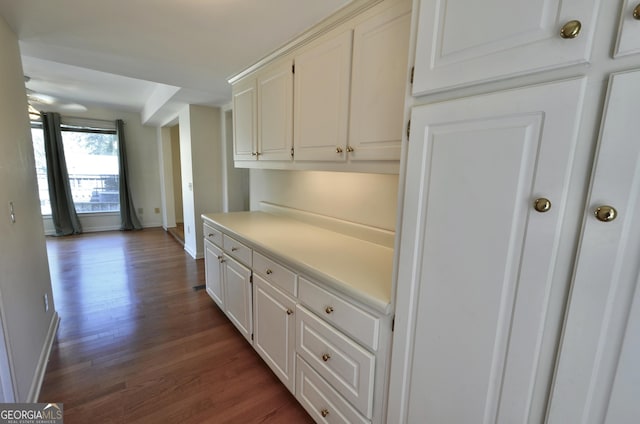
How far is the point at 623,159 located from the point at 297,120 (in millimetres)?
1521

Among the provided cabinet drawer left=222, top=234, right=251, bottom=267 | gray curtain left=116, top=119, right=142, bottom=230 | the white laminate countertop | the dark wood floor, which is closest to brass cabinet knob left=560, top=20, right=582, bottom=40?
the white laminate countertop

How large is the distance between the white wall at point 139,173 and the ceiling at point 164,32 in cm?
313

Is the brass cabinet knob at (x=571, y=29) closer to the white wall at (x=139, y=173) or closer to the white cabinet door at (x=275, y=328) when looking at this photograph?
the white cabinet door at (x=275, y=328)

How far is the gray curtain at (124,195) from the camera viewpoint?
18.4 feet

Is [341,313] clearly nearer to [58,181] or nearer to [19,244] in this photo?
[19,244]

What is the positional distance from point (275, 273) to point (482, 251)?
3.78ft

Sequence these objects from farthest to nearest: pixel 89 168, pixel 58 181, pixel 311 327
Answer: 1. pixel 89 168
2. pixel 58 181
3. pixel 311 327

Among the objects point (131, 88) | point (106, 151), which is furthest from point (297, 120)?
point (106, 151)

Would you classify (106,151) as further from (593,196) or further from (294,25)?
(593,196)

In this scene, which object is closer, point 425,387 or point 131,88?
point 425,387

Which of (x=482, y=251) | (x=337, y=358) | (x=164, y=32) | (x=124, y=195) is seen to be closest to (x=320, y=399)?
(x=337, y=358)

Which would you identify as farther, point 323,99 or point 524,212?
point 323,99

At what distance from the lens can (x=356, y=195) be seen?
6.27 feet

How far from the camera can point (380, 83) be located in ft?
4.04
